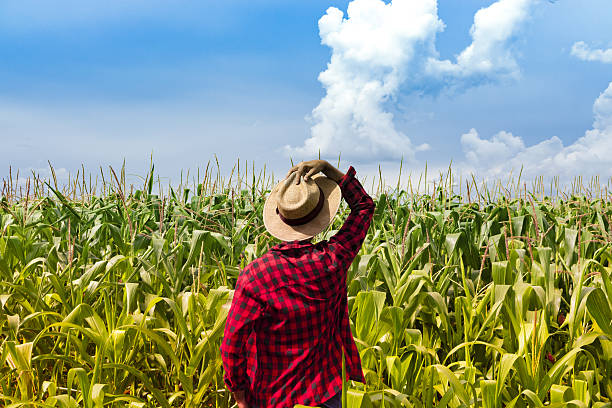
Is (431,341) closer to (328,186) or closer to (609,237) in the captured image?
(328,186)

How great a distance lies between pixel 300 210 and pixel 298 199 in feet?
0.17

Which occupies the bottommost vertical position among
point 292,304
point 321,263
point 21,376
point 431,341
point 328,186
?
point 21,376

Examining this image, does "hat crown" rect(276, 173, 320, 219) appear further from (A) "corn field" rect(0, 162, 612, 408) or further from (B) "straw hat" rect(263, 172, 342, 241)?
(A) "corn field" rect(0, 162, 612, 408)

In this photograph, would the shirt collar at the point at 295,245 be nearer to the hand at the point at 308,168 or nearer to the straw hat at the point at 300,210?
the straw hat at the point at 300,210

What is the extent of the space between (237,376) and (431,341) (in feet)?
6.22

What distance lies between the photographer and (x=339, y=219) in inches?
224

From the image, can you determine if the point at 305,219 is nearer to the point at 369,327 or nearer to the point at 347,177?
the point at 347,177

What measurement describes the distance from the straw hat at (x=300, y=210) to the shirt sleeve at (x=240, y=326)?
31 centimetres

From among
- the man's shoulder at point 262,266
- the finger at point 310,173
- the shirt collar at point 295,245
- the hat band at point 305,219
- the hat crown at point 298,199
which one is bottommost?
the man's shoulder at point 262,266

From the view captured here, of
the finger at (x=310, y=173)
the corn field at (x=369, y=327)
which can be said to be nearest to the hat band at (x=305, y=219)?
the finger at (x=310, y=173)

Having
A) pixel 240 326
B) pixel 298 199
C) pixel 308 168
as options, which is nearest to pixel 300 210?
pixel 298 199

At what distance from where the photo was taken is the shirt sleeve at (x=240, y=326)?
7.23 ft

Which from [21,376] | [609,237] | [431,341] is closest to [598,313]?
[431,341]

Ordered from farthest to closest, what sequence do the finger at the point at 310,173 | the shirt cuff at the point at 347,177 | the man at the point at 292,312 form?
the shirt cuff at the point at 347,177 → the finger at the point at 310,173 → the man at the point at 292,312
